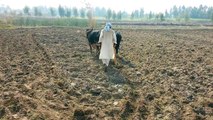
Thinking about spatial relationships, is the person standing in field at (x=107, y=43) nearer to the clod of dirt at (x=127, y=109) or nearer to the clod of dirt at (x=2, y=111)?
the clod of dirt at (x=127, y=109)

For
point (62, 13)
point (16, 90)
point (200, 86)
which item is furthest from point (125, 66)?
point (62, 13)

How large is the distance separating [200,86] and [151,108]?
1884 mm

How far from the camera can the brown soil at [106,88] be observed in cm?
614

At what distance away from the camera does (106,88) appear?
8.20 meters

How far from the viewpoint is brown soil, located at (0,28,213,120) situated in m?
6.14

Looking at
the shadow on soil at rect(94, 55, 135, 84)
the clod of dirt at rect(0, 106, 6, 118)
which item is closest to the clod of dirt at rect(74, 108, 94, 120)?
the clod of dirt at rect(0, 106, 6, 118)

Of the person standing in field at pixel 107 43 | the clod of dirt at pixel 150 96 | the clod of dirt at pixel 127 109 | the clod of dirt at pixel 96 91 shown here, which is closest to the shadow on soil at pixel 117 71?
the person standing in field at pixel 107 43

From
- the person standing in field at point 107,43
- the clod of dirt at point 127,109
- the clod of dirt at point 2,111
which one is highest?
the person standing in field at point 107,43

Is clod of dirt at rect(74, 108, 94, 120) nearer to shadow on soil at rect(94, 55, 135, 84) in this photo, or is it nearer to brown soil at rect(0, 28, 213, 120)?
brown soil at rect(0, 28, 213, 120)

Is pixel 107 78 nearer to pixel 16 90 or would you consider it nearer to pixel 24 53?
pixel 16 90

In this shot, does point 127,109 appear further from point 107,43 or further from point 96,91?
point 107,43

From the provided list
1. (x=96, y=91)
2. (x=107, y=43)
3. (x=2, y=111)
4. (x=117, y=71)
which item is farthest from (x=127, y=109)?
(x=107, y=43)

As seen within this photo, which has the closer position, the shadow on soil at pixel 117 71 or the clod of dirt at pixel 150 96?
the clod of dirt at pixel 150 96

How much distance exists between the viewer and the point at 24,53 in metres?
13.7
